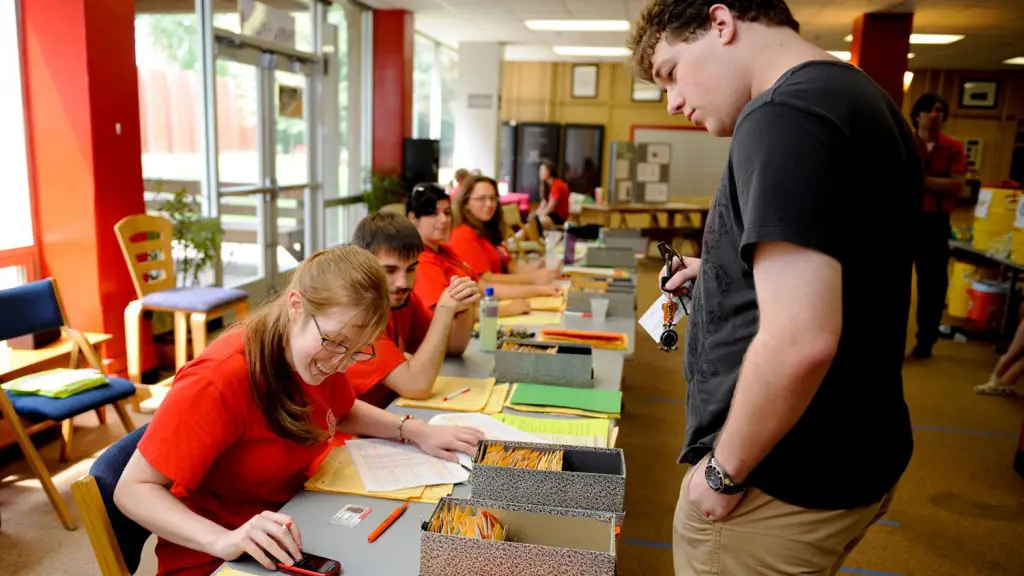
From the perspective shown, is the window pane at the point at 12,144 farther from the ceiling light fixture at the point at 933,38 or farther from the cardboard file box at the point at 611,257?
the ceiling light fixture at the point at 933,38

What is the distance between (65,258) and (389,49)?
208 inches

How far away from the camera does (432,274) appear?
278cm

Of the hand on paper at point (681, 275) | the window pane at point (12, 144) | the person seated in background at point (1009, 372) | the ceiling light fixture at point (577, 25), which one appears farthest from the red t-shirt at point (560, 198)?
the hand on paper at point (681, 275)

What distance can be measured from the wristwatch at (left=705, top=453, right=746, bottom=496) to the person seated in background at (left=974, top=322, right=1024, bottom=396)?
12.8ft

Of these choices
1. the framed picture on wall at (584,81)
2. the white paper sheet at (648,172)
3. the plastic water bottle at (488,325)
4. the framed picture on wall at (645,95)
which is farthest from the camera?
the framed picture on wall at (584,81)

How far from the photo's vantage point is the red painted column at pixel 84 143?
3.88 m

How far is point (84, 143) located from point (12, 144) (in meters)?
0.36

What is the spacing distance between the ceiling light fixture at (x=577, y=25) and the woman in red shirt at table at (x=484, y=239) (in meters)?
5.72

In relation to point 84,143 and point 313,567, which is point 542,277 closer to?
point 84,143

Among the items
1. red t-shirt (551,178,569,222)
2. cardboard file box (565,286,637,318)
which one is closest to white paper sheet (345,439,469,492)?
cardboard file box (565,286,637,318)

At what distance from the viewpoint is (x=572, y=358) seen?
7.23ft

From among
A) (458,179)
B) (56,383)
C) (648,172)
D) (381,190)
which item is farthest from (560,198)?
(56,383)

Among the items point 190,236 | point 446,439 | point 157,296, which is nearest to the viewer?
point 446,439

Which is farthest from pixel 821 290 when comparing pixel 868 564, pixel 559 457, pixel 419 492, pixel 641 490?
pixel 641 490
